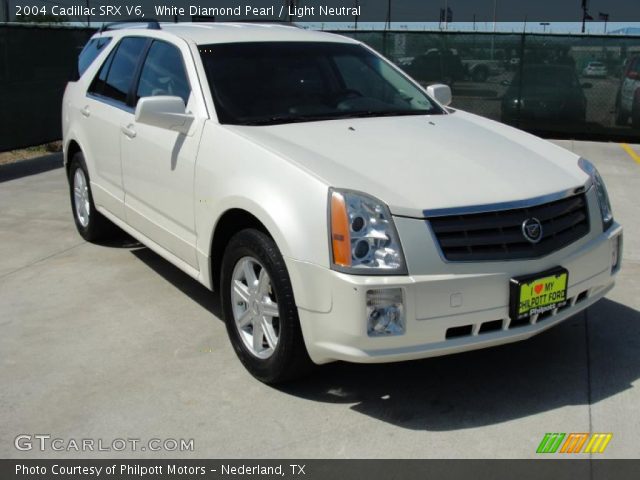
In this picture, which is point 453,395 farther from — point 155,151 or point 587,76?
point 587,76

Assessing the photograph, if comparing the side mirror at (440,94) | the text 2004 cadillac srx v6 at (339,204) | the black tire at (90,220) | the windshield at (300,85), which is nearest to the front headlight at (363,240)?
the text 2004 cadillac srx v6 at (339,204)

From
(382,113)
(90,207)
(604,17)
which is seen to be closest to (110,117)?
(90,207)

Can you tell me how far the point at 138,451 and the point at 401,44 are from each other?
12507mm

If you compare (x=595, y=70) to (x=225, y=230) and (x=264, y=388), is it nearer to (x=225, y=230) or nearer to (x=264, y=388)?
(x=225, y=230)

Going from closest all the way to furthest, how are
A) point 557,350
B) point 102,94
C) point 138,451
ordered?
point 138,451
point 557,350
point 102,94

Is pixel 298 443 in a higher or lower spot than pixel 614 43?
lower

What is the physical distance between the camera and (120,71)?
577 centimetres

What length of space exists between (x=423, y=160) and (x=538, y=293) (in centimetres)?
87

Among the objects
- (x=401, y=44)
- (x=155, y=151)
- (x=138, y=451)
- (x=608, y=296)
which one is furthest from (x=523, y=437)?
(x=401, y=44)

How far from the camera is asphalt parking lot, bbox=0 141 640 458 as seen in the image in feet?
11.3

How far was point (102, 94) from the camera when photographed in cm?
595

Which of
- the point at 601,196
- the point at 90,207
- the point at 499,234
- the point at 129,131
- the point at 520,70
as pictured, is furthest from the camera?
the point at 520,70
